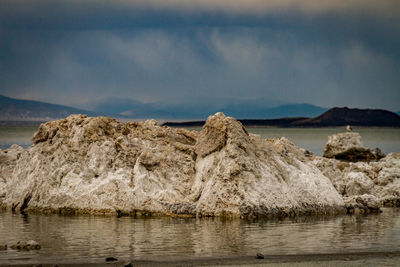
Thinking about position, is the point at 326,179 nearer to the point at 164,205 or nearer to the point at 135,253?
the point at 164,205

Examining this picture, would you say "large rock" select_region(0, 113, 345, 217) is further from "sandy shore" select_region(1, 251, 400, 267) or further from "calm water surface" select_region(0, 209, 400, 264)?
"sandy shore" select_region(1, 251, 400, 267)

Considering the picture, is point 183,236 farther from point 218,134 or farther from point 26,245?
point 218,134

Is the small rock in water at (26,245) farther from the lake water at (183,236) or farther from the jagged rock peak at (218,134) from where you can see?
the jagged rock peak at (218,134)

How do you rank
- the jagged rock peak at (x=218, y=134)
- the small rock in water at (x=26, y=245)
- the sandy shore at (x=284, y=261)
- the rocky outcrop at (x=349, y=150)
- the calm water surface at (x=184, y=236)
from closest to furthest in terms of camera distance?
the sandy shore at (x=284, y=261), the calm water surface at (x=184, y=236), the small rock in water at (x=26, y=245), the jagged rock peak at (x=218, y=134), the rocky outcrop at (x=349, y=150)

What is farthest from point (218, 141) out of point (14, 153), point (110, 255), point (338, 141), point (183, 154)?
point (338, 141)

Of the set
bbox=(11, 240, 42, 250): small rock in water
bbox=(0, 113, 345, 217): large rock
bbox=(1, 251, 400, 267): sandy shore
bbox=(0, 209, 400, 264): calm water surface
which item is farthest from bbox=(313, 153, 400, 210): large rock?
bbox=(11, 240, 42, 250): small rock in water

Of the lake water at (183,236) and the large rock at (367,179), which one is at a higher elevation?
the large rock at (367,179)

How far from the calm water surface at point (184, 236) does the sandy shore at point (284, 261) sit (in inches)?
15.3

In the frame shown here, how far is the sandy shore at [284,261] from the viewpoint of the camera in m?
12.9

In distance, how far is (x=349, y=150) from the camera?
64500 mm

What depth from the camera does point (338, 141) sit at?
6556 centimetres

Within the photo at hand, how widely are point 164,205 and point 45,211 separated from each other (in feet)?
12.3

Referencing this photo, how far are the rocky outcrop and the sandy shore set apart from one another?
49877 mm

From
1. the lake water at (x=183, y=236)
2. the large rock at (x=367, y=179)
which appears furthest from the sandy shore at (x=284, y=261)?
the large rock at (x=367, y=179)
